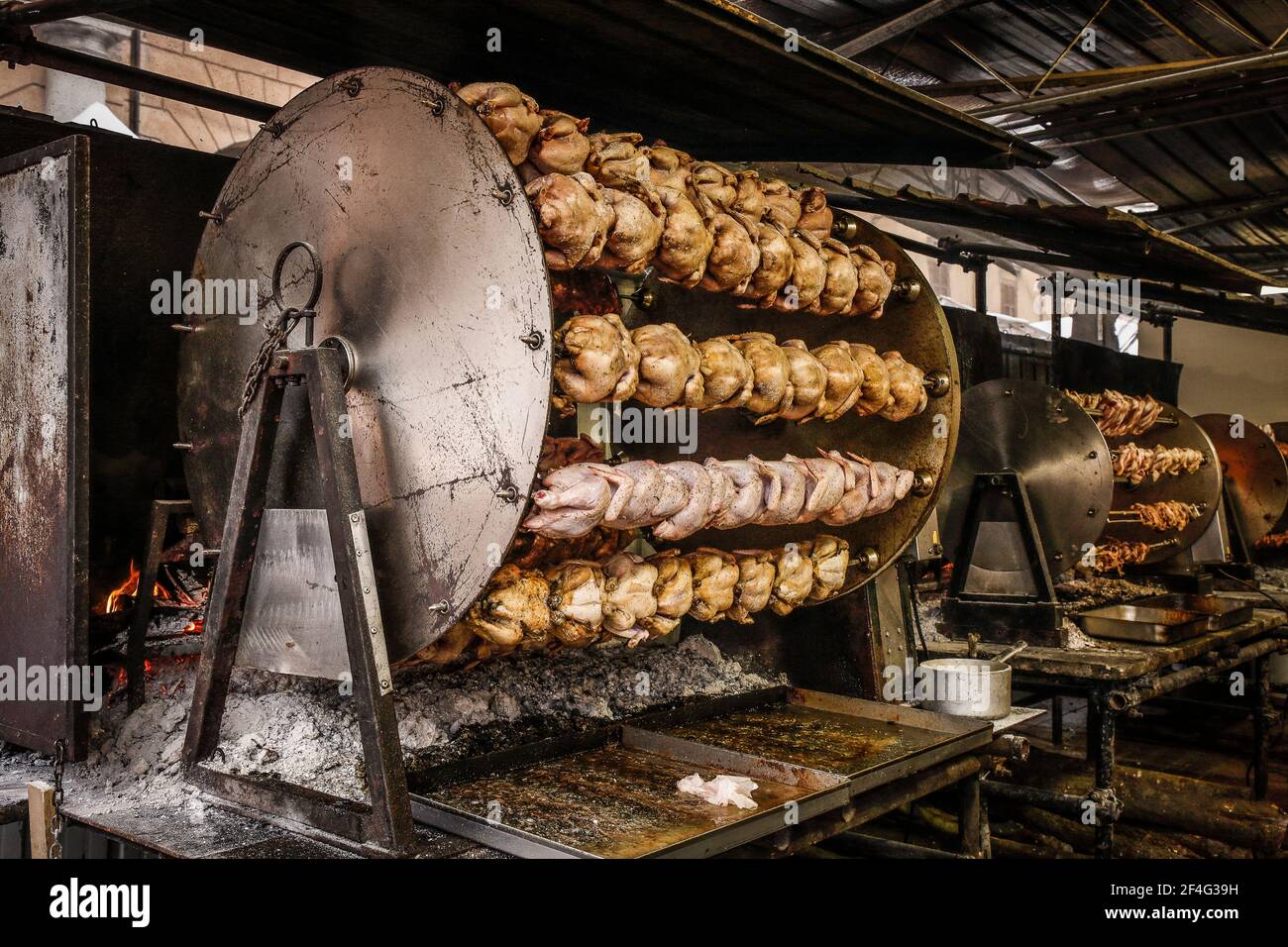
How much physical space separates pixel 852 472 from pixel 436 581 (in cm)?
159

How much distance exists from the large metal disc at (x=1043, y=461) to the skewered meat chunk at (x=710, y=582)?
2680 millimetres

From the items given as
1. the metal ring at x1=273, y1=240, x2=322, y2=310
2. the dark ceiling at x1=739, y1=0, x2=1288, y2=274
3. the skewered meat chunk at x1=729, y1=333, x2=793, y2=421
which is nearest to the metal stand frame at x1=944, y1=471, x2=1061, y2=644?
the dark ceiling at x1=739, y1=0, x2=1288, y2=274

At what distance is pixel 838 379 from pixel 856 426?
60 cm

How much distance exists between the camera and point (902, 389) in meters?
3.46

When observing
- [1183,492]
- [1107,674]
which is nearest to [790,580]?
[1107,674]

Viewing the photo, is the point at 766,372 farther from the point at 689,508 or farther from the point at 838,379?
the point at 689,508

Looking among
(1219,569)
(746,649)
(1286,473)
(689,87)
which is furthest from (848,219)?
(1286,473)

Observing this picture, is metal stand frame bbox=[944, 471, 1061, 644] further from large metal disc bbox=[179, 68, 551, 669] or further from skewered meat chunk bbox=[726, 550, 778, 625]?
large metal disc bbox=[179, 68, 551, 669]

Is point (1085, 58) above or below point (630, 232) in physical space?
above

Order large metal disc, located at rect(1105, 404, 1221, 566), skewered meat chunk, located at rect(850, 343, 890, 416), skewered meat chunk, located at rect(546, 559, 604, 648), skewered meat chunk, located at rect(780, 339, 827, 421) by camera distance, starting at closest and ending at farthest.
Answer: skewered meat chunk, located at rect(546, 559, 604, 648) → skewered meat chunk, located at rect(780, 339, 827, 421) → skewered meat chunk, located at rect(850, 343, 890, 416) → large metal disc, located at rect(1105, 404, 1221, 566)

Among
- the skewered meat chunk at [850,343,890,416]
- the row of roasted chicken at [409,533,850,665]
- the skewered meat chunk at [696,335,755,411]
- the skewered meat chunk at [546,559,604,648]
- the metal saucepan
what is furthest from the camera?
the metal saucepan

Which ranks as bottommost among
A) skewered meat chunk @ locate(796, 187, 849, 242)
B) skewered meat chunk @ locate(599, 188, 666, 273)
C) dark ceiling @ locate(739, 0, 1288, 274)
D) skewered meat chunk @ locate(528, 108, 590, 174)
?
skewered meat chunk @ locate(599, 188, 666, 273)

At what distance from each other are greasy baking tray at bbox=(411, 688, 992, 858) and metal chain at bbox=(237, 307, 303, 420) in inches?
37.6

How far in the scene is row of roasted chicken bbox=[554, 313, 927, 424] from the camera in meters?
2.34
